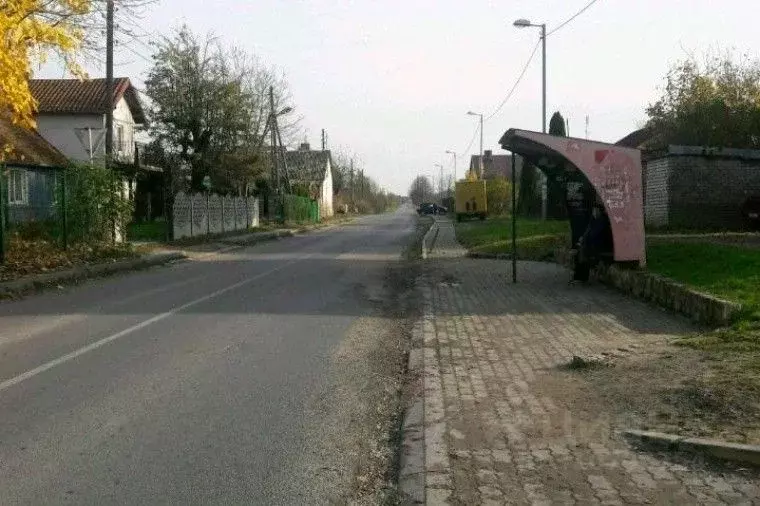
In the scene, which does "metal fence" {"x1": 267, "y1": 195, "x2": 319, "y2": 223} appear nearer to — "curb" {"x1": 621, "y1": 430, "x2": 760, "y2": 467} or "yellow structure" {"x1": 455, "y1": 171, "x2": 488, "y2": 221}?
"yellow structure" {"x1": 455, "y1": 171, "x2": 488, "y2": 221}

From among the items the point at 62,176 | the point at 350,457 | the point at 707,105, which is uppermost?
the point at 707,105

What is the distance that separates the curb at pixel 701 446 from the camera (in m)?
4.71

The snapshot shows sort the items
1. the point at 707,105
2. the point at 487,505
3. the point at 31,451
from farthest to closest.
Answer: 1. the point at 707,105
2. the point at 31,451
3. the point at 487,505

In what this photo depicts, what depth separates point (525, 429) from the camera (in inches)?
219

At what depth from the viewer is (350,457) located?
5.27 metres

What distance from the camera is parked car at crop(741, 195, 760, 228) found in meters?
23.3

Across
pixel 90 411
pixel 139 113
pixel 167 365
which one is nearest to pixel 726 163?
pixel 167 365

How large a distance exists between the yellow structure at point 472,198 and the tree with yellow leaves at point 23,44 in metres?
40.9

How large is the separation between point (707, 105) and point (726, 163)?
14.2 feet

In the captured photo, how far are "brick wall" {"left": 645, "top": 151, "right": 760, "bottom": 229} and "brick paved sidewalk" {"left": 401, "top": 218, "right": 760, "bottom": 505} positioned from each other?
1364 cm

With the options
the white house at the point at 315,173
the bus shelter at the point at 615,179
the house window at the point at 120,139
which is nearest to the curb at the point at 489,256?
the bus shelter at the point at 615,179

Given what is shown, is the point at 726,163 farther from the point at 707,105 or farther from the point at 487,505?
the point at 487,505

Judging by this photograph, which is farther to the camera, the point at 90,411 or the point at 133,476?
the point at 90,411

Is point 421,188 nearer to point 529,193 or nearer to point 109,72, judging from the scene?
point 529,193
